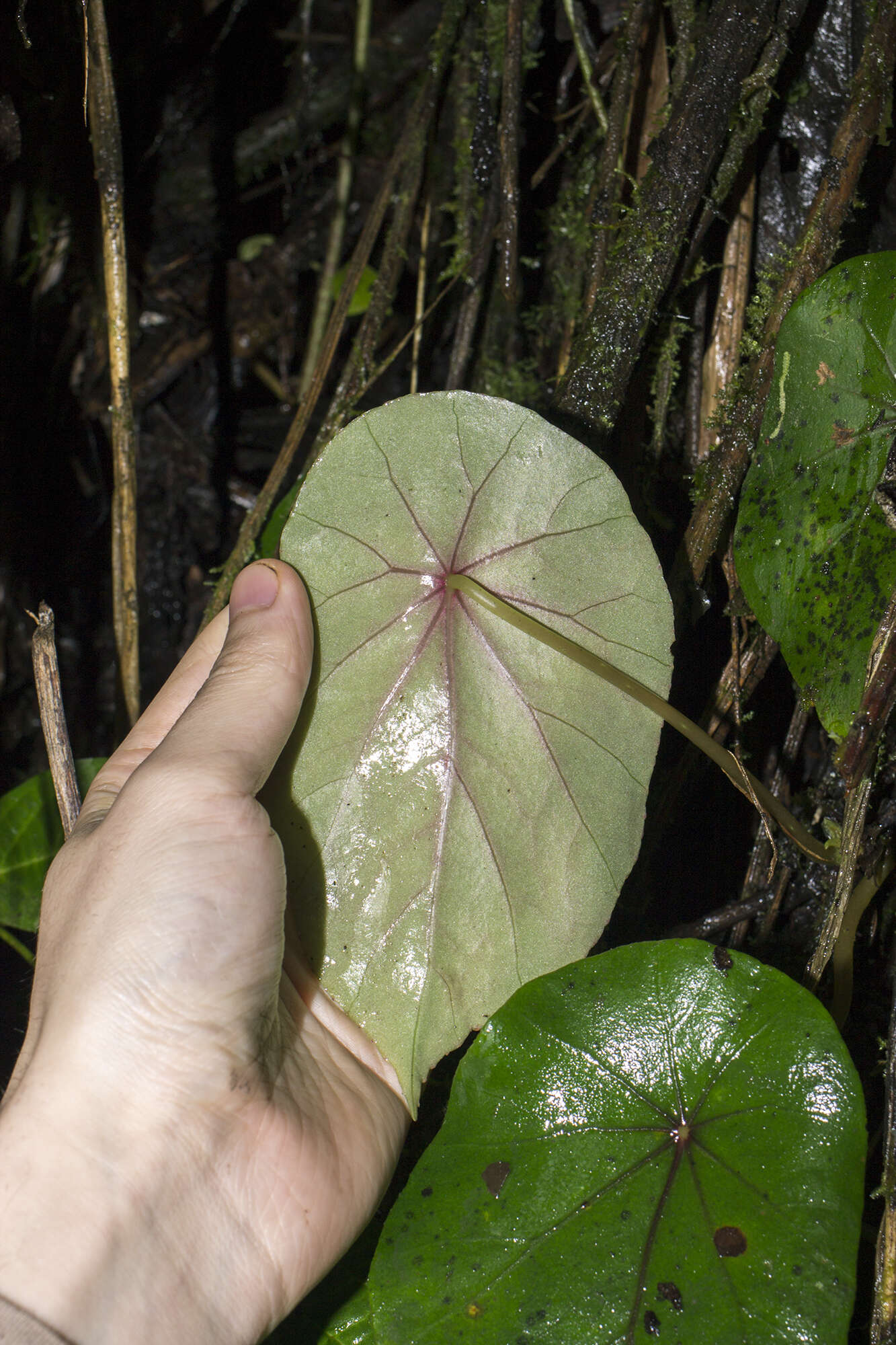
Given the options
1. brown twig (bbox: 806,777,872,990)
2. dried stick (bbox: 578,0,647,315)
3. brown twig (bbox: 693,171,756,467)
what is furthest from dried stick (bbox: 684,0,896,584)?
brown twig (bbox: 806,777,872,990)

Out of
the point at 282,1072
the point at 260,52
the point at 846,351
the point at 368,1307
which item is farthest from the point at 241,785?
the point at 260,52

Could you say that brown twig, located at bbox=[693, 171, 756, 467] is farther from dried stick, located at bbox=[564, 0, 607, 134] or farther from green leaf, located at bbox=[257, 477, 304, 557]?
green leaf, located at bbox=[257, 477, 304, 557]

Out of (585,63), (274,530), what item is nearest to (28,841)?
(274,530)

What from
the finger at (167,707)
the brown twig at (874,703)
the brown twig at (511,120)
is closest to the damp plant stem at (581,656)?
the brown twig at (874,703)

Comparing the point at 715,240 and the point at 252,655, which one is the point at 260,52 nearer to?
the point at 715,240

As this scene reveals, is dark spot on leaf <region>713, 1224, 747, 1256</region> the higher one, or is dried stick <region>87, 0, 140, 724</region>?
dried stick <region>87, 0, 140, 724</region>

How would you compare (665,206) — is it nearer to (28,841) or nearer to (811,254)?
(811,254)

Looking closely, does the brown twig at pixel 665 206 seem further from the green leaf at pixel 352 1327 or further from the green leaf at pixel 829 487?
the green leaf at pixel 352 1327
